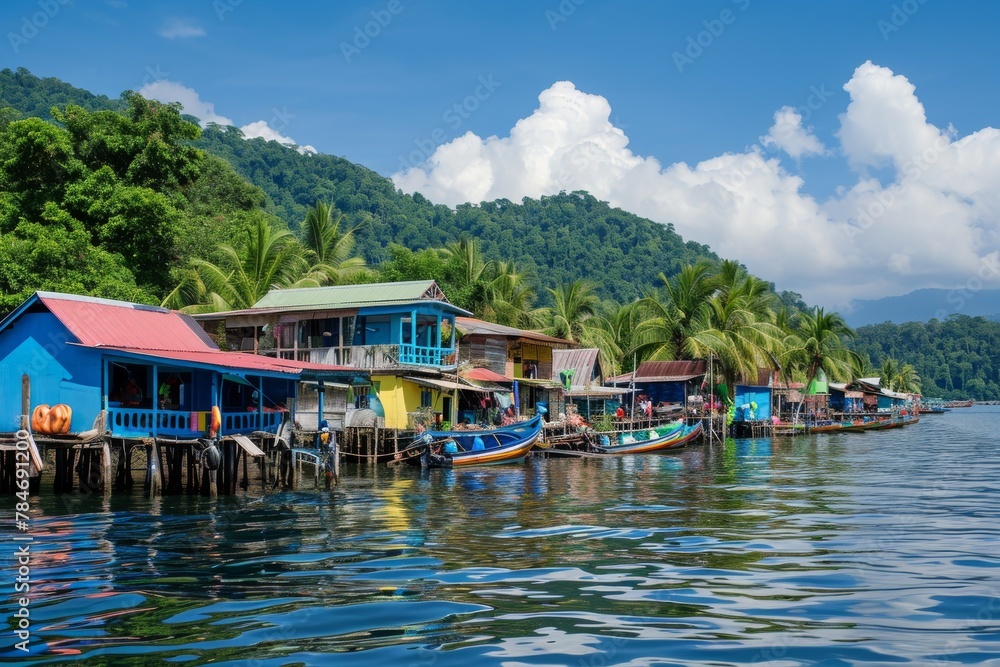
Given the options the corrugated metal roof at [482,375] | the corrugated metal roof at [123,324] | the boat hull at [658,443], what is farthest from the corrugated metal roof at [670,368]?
the corrugated metal roof at [123,324]

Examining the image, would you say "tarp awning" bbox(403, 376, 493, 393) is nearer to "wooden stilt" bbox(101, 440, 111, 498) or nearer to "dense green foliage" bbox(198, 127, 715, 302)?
"wooden stilt" bbox(101, 440, 111, 498)

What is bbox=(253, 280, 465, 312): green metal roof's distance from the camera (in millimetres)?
35969

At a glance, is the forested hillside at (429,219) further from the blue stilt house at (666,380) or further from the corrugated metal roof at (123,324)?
the corrugated metal roof at (123,324)

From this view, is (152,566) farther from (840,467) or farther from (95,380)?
(840,467)

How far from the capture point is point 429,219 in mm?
117875

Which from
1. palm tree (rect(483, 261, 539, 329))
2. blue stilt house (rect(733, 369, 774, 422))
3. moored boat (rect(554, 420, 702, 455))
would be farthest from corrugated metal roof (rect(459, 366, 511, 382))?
blue stilt house (rect(733, 369, 774, 422))

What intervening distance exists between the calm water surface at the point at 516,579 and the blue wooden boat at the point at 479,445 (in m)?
9.07

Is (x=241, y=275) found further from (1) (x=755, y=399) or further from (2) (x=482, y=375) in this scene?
(1) (x=755, y=399)

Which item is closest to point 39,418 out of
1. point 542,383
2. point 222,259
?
point 222,259

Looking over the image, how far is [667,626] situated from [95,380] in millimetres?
17866

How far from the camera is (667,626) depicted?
9.85 metres

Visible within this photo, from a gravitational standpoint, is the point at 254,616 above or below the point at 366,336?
below

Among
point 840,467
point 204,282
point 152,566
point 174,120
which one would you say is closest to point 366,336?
point 204,282

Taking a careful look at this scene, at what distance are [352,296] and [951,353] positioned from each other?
170 metres
